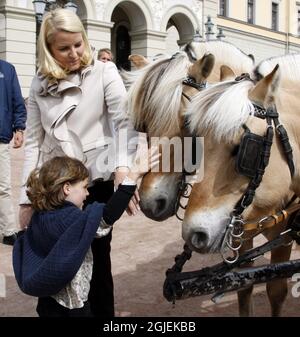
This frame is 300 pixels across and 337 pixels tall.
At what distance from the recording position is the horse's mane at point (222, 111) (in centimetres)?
195

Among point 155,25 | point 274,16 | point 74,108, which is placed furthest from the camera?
point 274,16

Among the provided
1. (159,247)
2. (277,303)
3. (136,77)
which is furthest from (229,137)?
(159,247)

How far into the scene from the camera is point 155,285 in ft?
13.7

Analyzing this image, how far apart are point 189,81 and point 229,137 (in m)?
0.81

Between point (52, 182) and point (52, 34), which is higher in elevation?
point (52, 34)

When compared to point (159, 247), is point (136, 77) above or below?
above

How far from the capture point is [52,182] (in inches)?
85.7

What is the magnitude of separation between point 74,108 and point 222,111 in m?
0.91

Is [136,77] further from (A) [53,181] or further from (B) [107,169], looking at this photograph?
(A) [53,181]

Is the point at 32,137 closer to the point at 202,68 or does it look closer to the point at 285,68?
the point at 202,68

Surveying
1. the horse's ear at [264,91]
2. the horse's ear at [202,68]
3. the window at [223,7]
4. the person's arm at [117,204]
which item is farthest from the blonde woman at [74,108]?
the window at [223,7]

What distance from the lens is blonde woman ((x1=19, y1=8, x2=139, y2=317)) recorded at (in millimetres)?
2449
